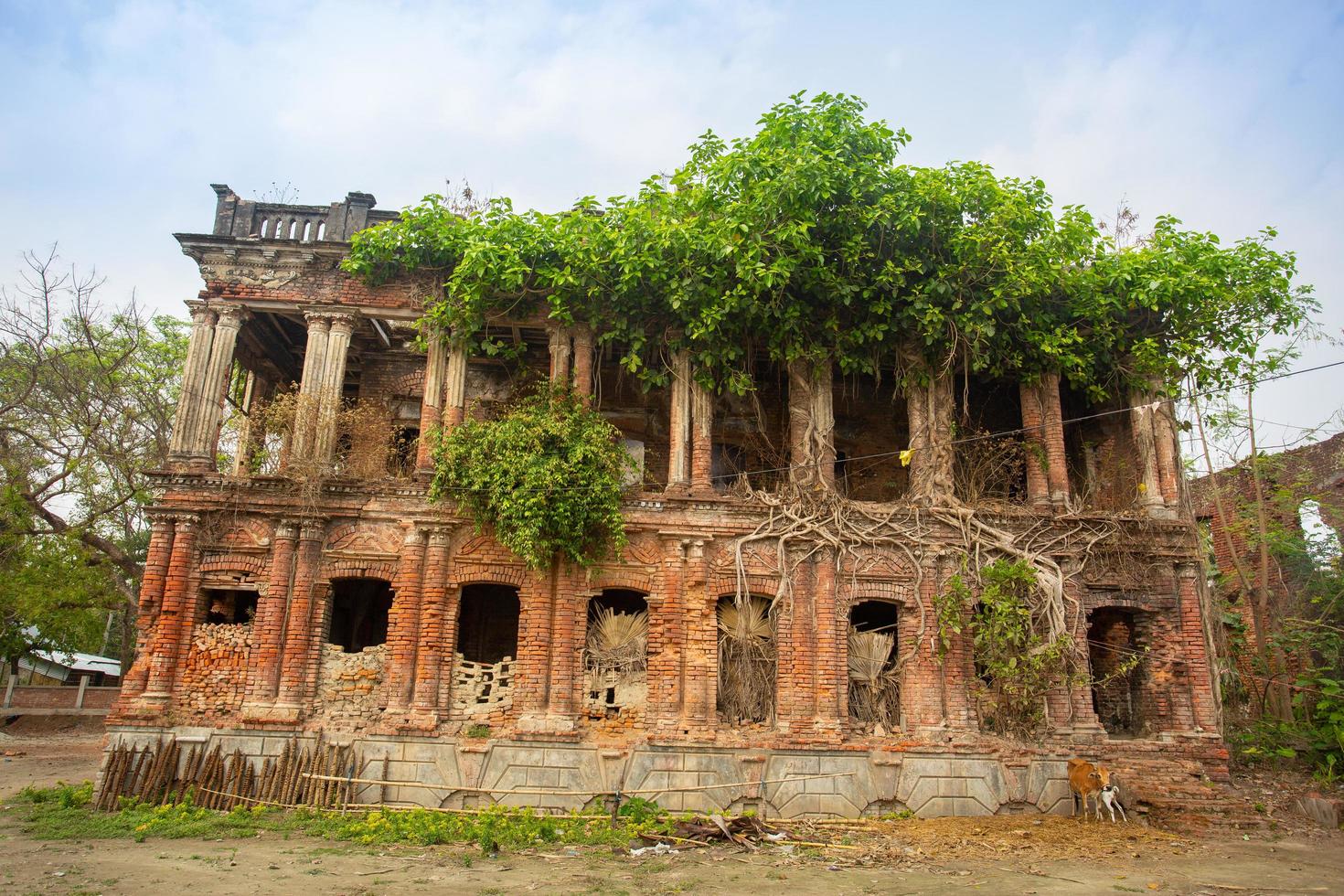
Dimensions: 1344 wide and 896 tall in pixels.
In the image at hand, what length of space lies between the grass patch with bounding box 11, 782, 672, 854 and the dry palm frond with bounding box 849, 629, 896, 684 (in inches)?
160

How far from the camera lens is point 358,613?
17.4m

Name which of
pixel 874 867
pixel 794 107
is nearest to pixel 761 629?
pixel 874 867

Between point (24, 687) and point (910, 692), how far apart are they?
27.4 meters

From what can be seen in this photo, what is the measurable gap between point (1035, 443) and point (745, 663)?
636 cm

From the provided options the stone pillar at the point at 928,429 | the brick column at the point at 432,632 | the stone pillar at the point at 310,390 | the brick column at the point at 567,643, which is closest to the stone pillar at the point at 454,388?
the brick column at the point at 432,632

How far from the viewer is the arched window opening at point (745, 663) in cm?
1384

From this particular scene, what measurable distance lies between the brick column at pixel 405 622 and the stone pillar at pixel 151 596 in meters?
3.53

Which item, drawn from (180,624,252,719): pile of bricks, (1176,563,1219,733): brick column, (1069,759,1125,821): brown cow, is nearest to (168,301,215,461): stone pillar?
(180,624,252,719): pile of bricks

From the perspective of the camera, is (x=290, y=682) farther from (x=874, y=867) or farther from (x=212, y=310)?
(x=874, y=867)

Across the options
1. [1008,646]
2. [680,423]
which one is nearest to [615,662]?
[680,423]

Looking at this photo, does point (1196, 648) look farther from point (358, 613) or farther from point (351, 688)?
point (358, 613)

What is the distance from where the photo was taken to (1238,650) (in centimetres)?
1816

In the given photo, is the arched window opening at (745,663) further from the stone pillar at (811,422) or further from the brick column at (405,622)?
the brick column at (405,622)

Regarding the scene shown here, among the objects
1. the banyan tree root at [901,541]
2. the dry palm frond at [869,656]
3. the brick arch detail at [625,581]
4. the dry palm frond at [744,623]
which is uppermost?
the banyan tree root at [901,541]
